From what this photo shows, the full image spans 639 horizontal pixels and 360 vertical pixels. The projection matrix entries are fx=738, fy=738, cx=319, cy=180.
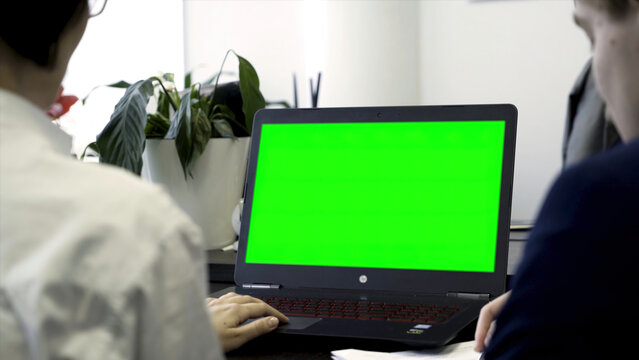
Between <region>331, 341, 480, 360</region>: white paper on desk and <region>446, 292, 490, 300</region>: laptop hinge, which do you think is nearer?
<region>331, 341, 480, 360</region>: white paper on desk

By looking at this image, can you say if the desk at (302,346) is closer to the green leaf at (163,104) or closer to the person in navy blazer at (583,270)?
the person in navy blazer at (583,270)

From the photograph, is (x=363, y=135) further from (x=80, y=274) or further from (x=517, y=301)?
(x=80, y=274)

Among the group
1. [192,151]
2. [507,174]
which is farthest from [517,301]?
[192,151]

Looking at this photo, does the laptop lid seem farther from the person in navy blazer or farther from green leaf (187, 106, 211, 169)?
the person in navy blazer

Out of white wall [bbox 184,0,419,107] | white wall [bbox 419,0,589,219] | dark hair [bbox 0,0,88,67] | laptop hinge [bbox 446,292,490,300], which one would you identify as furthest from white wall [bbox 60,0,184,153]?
dark hair [bbox 0,0,88,67]

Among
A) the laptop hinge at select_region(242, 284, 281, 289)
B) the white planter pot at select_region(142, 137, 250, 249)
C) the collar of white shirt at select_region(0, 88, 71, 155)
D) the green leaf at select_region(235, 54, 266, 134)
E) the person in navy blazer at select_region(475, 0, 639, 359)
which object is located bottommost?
the laptop hinge at select_region(242, 284, 281, 289)

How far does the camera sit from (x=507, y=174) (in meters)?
1.17

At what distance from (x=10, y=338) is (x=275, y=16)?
3625mm

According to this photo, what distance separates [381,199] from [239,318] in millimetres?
334

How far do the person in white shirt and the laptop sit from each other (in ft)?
2.02

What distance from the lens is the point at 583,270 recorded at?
53 centimetres

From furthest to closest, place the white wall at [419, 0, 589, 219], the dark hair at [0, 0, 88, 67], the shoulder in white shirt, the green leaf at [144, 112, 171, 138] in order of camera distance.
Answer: the white wall at [419, 0, 589, 219] → the green leaf at [144, 112, 171, 138] → the dark hair at [0, 0, 88, 67] → the shoulder in white shirt

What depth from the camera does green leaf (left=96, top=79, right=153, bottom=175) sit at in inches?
58.8

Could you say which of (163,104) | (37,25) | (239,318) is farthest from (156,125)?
(37,25)
